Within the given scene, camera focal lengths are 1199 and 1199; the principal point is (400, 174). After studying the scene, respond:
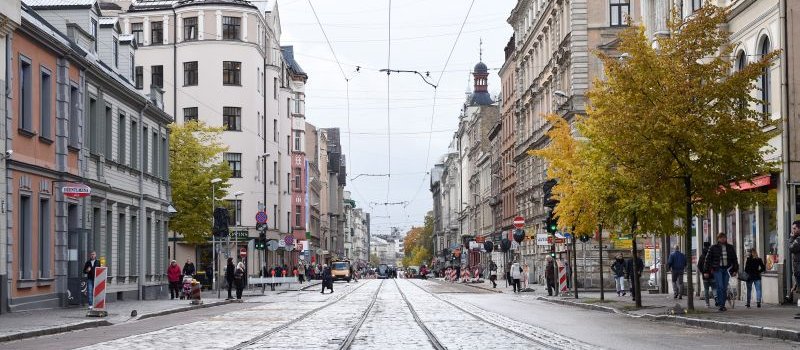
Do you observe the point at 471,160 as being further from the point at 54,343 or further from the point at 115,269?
the point at 54,343

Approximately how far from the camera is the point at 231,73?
3007 inches

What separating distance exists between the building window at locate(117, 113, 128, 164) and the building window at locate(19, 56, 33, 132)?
10.3 metres

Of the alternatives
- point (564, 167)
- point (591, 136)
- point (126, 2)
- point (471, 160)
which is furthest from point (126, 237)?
point (471, 160)

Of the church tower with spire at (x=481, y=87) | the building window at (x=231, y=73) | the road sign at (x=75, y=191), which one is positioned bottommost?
the road sign at (x=75, y=191)

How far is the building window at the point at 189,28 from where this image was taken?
75938 mm

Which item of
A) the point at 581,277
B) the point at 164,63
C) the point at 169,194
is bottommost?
the point at 581,277

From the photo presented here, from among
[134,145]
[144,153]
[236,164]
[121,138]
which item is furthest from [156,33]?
[121,138]

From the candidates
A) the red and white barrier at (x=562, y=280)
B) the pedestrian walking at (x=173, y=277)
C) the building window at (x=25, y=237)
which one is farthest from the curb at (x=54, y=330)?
the red and white barrier at (x=562, y=280)

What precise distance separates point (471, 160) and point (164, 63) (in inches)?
2503

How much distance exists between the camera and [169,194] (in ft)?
170

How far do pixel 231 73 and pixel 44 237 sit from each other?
144 ft

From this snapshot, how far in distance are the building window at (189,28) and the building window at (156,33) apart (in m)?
1.82

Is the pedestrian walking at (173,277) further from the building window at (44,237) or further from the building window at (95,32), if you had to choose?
the building window at (44,237)

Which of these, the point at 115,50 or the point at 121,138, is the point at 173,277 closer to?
the point at 121,138
